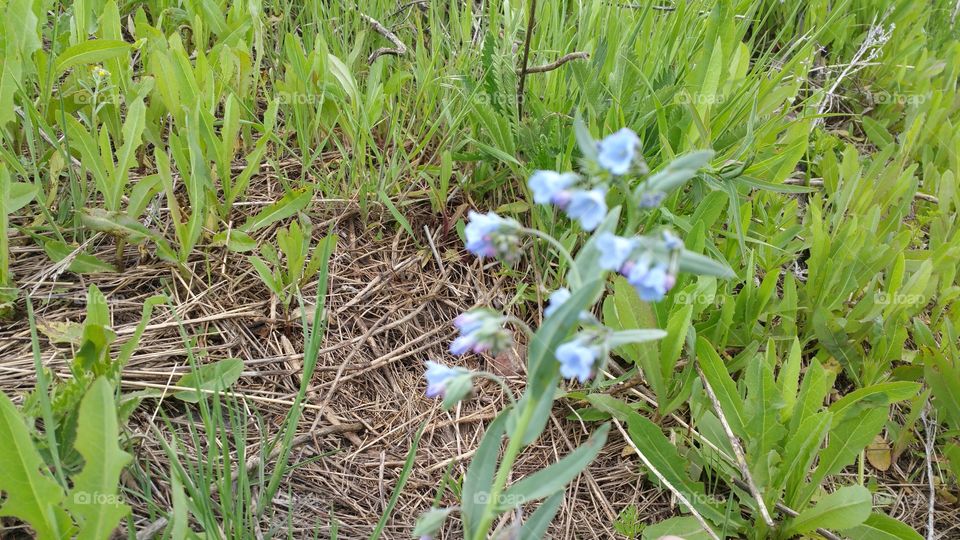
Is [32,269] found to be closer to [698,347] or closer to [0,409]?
[0,409]

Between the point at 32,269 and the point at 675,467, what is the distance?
5.82 feet

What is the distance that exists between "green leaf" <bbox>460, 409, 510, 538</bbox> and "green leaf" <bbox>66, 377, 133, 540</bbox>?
576 mm

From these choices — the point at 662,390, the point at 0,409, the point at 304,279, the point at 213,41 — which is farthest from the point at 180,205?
the point at 662,390

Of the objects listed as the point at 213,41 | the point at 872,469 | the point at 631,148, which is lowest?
the point at 872,469

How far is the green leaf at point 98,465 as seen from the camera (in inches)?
50.5

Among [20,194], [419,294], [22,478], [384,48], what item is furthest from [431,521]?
[384,48]

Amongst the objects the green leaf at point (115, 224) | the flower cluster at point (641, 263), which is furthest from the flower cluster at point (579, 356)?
the green leaf at point (115, 224)

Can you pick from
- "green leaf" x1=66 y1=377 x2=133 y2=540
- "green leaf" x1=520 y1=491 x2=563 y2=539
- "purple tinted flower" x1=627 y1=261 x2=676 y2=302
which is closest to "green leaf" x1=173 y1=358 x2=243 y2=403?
"green leaf" x1=66 y1=377 x2=133 y2=540

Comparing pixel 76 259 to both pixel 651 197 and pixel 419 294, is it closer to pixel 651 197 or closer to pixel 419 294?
pixel 419 294

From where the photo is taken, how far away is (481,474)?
1.29m

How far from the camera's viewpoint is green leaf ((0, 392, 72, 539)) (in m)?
1.32

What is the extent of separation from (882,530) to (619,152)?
1.42 metres

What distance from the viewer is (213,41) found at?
115 inches

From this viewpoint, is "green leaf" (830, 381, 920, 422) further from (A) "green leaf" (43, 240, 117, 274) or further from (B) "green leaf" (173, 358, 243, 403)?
(A) "green leaf" (43, 240, 117, 274)
